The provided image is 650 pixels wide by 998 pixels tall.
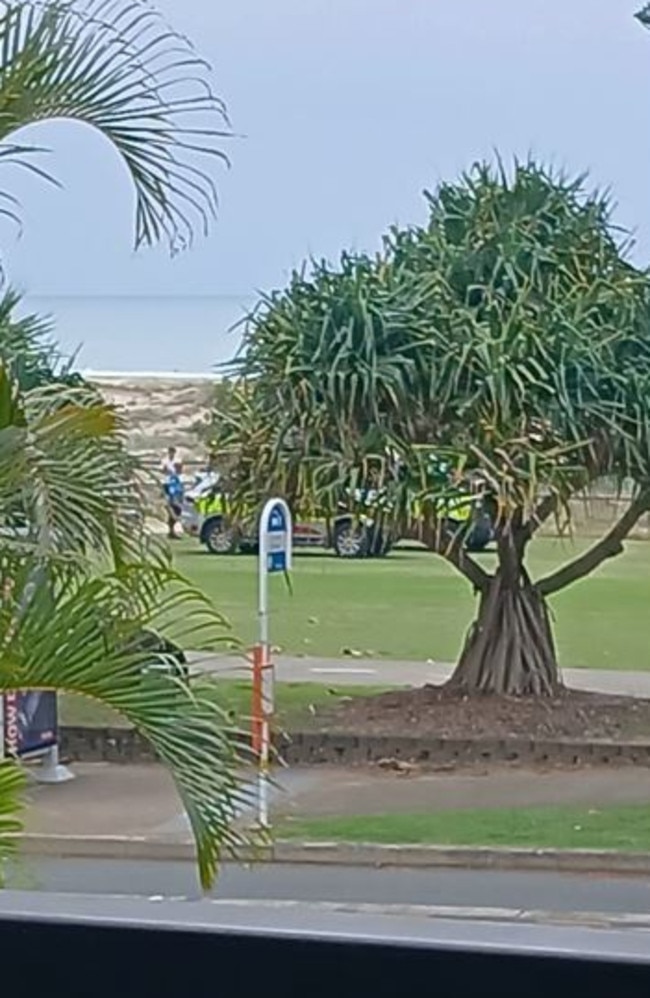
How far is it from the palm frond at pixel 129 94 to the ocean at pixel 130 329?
847 millimetres

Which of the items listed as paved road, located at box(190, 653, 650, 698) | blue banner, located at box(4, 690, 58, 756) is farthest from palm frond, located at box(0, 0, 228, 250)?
paved road, located at box(190, 653, 650, 698)

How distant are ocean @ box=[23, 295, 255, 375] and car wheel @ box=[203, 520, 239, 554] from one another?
108 cm

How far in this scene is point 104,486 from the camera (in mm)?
1849

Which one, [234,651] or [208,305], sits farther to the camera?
[208,305]

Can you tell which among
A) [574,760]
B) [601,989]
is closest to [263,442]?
[574,760]

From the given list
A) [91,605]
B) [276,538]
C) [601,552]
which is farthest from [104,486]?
[601,552]

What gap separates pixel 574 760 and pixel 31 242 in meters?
3.08

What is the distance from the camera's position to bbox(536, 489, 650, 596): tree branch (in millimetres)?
4984

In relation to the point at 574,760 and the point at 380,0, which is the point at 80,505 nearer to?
the point at 380,0

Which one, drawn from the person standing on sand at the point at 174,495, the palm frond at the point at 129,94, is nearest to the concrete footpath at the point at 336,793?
the person standing on sand at the point at 174,495

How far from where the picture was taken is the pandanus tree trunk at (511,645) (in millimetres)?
5160

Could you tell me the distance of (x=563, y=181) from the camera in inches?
185

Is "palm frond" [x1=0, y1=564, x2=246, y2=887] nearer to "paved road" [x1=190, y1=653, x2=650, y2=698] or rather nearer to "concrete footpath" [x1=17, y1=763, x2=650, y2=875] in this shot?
"concrete footpath" [x1=17, y1=763, x2=650, y2=875]

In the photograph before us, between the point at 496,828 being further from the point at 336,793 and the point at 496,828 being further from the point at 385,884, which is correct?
the point at 336,793
